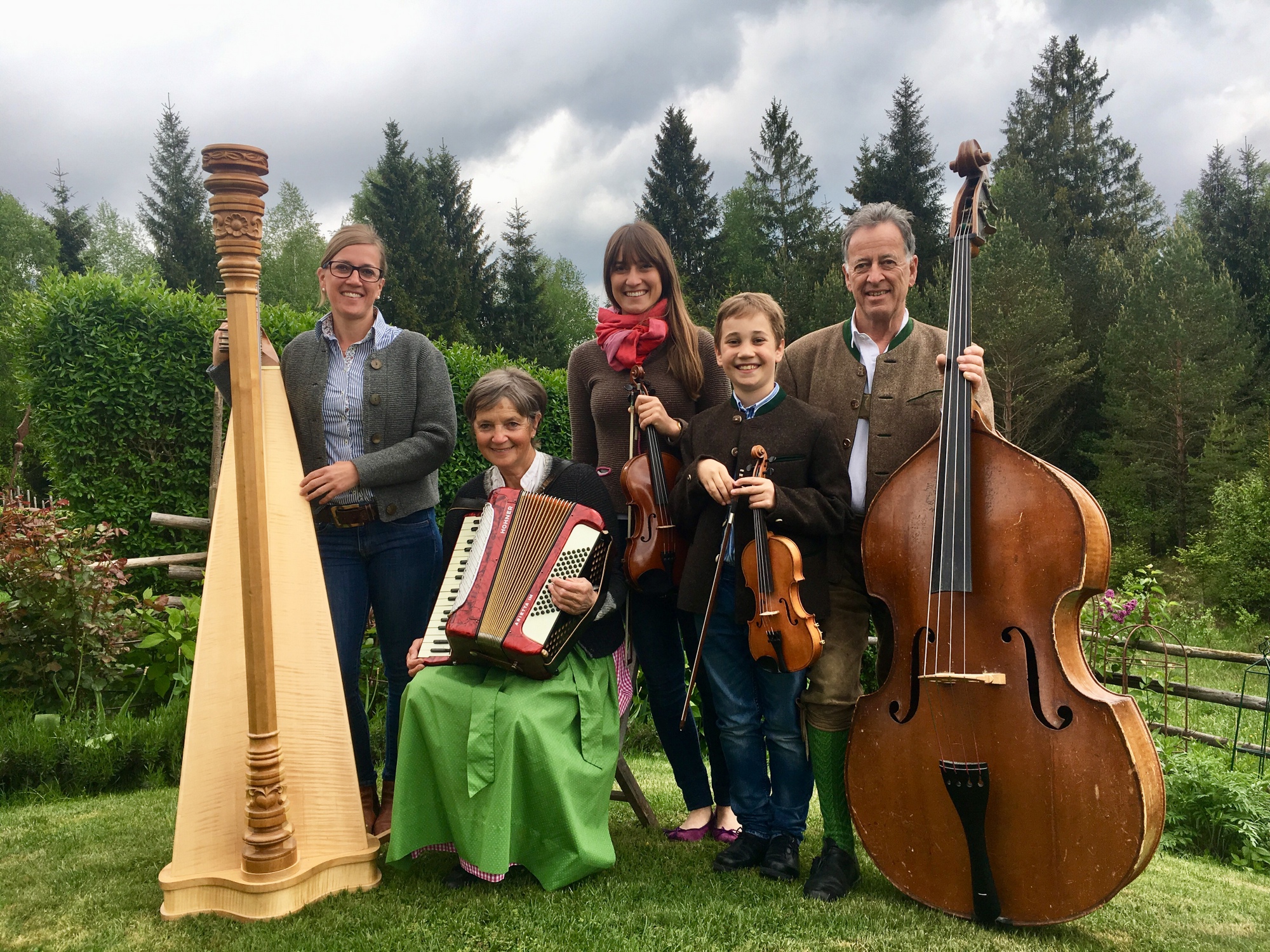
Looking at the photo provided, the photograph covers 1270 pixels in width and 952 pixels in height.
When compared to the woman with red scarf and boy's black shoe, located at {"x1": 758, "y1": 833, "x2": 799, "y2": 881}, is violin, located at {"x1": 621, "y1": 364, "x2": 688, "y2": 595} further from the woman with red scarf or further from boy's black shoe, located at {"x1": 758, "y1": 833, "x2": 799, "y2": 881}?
boy's black shoe, located at {"x1": 758, "y1": 833, "x2": 799, "y2": 881}

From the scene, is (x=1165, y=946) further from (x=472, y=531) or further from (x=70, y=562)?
(x=70, y=562)

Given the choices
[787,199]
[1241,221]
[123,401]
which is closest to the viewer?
[123,401]

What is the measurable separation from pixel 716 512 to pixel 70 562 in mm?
3709

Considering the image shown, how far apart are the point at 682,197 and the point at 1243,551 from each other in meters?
21.7

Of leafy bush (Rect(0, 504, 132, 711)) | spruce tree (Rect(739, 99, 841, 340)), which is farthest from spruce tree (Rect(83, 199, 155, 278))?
leafy bush (Rect(0, 504, 132, 711))

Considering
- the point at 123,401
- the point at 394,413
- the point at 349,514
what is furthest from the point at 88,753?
the point at 123,401

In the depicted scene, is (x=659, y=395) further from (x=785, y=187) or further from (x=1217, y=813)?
(x=785, y=187)

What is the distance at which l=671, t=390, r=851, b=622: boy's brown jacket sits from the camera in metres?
2.64

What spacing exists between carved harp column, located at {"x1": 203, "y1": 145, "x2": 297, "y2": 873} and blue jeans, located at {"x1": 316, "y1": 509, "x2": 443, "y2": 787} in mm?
571

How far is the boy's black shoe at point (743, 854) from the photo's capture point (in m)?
Result: 2.88

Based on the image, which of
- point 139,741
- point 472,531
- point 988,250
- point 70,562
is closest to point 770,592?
point 472,531

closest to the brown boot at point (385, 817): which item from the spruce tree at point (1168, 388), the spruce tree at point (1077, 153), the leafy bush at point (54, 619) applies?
the leafy bush at point (54, 619)

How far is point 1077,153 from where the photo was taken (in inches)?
1053

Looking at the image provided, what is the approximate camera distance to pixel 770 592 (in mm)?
2543
